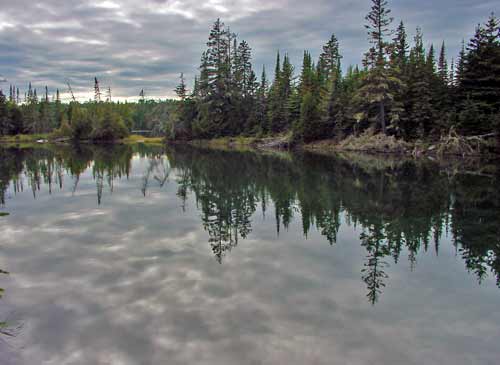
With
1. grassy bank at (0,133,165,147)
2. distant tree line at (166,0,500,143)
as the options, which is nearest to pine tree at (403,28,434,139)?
distant tree line at (166,0,500,143)

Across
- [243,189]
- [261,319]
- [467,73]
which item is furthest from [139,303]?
[467,73]

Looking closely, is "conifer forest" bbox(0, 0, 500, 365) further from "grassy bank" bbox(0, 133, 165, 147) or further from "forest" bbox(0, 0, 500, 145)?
"grassy bank" bbox(0, 133, 165, 147)

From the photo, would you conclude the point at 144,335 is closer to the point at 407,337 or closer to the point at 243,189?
the point at 407,337

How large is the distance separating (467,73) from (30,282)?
4399 cm

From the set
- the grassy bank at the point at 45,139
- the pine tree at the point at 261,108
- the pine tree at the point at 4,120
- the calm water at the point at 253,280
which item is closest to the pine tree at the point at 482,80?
the calm water at the point at 253,280

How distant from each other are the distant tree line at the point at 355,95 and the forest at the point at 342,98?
0.33 ft

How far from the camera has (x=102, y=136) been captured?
3949 inches

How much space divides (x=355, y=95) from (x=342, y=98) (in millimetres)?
5133

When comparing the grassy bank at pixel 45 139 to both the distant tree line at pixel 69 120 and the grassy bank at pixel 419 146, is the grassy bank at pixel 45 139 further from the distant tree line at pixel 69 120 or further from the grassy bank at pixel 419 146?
the grassy bank at pixel 419 146

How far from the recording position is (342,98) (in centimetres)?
5641

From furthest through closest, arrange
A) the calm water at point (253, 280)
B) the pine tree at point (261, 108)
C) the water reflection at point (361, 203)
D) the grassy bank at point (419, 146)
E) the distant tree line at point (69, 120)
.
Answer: the distant tree line at point (69, 120), the pine tree at point (261, 108), the grassy bank at point (419, 146), the water reflection at point (361, 203), the calm water at point (253, 280)

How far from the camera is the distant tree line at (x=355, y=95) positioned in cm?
4034

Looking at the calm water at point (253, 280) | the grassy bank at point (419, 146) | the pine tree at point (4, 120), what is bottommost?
the calm water at point (253, 280)

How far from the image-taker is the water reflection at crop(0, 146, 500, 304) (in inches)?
440
